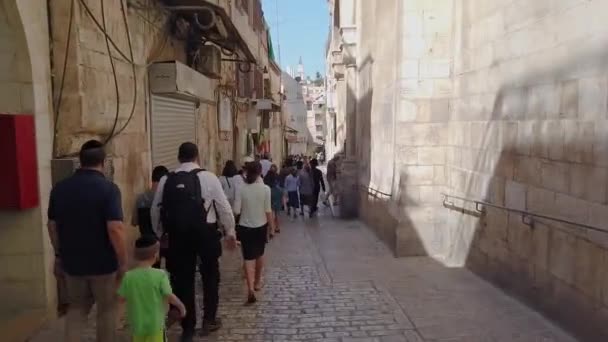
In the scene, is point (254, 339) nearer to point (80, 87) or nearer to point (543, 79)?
point (80, 87)

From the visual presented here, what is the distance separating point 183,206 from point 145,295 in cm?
117

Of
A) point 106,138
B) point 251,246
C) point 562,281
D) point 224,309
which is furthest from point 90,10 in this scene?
point 562,281

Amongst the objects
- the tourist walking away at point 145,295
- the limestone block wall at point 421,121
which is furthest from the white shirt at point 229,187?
the tourist walking away at point 145,295

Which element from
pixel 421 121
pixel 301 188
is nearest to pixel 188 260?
pixel 421 121

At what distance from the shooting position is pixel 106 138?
251 inches

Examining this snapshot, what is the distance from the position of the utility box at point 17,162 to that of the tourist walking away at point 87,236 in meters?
1.00

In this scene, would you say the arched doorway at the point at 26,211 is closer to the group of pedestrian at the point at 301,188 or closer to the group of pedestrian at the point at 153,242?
the group of pedestrian at the point at 153,242

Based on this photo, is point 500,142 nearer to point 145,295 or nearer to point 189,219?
point 189,219

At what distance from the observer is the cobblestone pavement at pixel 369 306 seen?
16.5 ft

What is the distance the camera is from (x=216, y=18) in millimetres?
9305

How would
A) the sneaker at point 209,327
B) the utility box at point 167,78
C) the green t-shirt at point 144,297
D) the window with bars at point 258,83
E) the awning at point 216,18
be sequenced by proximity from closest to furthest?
A: the green t-shirt at point 144,297, the sneaker at point 209,327, the utility box at point 167,78, the awning at point 216,18, the window with bars at point 258,83

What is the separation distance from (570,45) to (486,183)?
232cm

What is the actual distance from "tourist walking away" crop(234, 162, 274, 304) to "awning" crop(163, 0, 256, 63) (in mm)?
3364

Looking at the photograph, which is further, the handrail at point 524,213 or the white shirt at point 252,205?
the white shirt at point 252,205
